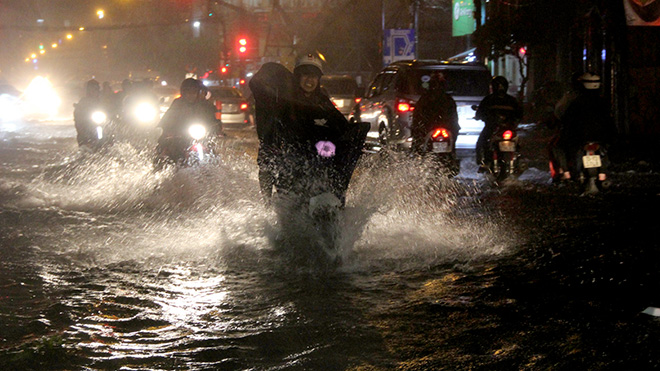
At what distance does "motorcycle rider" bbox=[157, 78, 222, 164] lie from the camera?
34.7ft

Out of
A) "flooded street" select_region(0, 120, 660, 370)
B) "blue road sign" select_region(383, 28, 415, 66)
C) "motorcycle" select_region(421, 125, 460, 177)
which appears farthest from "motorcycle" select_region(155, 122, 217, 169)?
"blue road sign" select_region(383, 28, 415, 66)

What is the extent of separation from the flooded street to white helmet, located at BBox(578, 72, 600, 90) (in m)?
1.43

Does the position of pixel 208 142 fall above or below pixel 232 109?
below

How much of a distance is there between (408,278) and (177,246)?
7.81 ft

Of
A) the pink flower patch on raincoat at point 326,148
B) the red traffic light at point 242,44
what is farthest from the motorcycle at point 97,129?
the red traffic light at point 242,44

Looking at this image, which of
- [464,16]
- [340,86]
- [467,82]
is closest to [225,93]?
[340,86]

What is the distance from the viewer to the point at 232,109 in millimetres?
29359

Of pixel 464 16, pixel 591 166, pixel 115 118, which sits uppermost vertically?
pixel 464 16

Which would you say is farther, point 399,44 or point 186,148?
point 399,44

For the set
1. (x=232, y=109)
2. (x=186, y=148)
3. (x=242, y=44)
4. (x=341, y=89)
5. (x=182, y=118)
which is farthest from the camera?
(x=242, y=44)

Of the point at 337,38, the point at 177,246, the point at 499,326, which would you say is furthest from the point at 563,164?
the point at 337,38

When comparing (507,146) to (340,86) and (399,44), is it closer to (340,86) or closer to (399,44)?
(399,44)

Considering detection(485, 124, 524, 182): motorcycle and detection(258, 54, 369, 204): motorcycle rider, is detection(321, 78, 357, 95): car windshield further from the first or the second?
detection(258, 54, 369, 204): motorcycle rider

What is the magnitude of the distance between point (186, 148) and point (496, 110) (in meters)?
4.61
